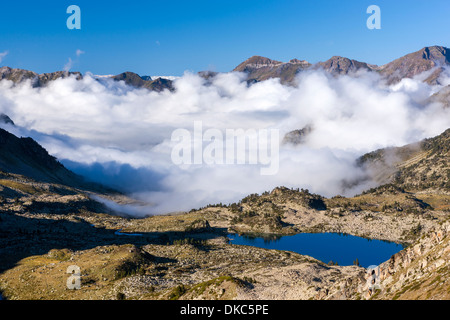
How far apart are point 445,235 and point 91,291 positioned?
106m

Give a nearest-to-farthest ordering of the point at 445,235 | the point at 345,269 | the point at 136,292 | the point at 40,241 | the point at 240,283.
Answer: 1. the point at 445,235
2. the point at 240,283
3. the point at 136,292
4. the point at 345,269
5. the point at 40,241

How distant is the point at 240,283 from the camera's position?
105312mm

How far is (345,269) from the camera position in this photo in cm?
14612

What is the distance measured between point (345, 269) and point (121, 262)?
88.1m

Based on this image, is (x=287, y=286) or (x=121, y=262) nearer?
(x=287, y=286)

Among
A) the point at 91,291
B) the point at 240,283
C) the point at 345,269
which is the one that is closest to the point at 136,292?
the point at 91,291

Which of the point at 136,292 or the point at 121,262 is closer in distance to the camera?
the point at 136,292
